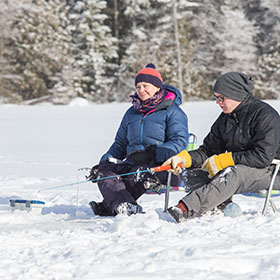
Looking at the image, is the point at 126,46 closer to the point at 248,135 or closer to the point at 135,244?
the point at 248,135

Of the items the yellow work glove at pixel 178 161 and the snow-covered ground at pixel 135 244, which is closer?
the snow-covered ground at pixel 135 244

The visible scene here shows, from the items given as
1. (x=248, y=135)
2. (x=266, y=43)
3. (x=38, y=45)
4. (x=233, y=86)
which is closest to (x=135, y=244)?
(x=248, y=135)

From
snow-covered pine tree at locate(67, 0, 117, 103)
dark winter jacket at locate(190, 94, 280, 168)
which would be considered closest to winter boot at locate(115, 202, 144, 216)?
dark winter jacket at locate(190, 94, 280, 168)

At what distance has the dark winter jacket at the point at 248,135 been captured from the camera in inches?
136

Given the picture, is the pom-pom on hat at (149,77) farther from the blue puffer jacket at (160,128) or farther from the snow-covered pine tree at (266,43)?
the snow-covered pine tree at (266,43)

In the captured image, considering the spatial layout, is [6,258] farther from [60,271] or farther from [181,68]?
[181,68]

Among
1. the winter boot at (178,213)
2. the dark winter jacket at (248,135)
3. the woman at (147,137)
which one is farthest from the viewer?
the woman at (147,137)

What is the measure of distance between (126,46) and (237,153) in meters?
27.0

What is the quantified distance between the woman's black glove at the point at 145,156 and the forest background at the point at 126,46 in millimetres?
22372

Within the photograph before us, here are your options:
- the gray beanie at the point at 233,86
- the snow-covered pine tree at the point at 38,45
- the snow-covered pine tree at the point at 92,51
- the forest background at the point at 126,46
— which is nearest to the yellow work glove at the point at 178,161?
the gray beanie at the point at 233,86

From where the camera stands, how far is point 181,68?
27.6 meters

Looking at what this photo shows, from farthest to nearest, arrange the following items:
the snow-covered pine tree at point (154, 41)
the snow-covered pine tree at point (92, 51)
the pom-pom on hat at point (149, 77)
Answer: the snow-covered pine tree at point (92, 51) → the snow-covered pine tree at point (154, 41) → the pom-pom on hat at point (149, 77)

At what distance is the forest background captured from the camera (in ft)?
90.9

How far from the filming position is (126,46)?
29.9 metres
